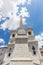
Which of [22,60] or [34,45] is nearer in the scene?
[22,60]

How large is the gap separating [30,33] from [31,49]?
380 cm

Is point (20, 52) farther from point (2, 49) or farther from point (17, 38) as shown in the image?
point (2, 49)

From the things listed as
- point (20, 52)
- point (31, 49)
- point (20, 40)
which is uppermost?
point (31, 49)

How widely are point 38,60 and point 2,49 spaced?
37.7 ft

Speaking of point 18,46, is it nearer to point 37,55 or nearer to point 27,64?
point 27,64

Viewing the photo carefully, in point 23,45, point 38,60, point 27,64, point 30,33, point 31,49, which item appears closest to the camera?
point 27,64

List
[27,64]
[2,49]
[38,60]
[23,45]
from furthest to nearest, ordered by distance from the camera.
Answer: [2,49]
[38,60]
[23,45]
[27,64]

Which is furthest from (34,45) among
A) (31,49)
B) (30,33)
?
(30,33)

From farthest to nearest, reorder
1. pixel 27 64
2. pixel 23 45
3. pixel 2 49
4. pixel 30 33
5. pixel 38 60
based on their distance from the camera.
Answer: pixel 2 49, pixel 30 33, pixel 38 60, pixel 23 45, pixel 27 64

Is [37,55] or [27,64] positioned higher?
[37,55]

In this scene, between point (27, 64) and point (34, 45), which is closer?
point (27, 64)

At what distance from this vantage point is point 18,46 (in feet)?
51.4

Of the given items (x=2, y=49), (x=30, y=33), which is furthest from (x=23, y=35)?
(x=2, y=49)

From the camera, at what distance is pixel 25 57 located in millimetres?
14984
